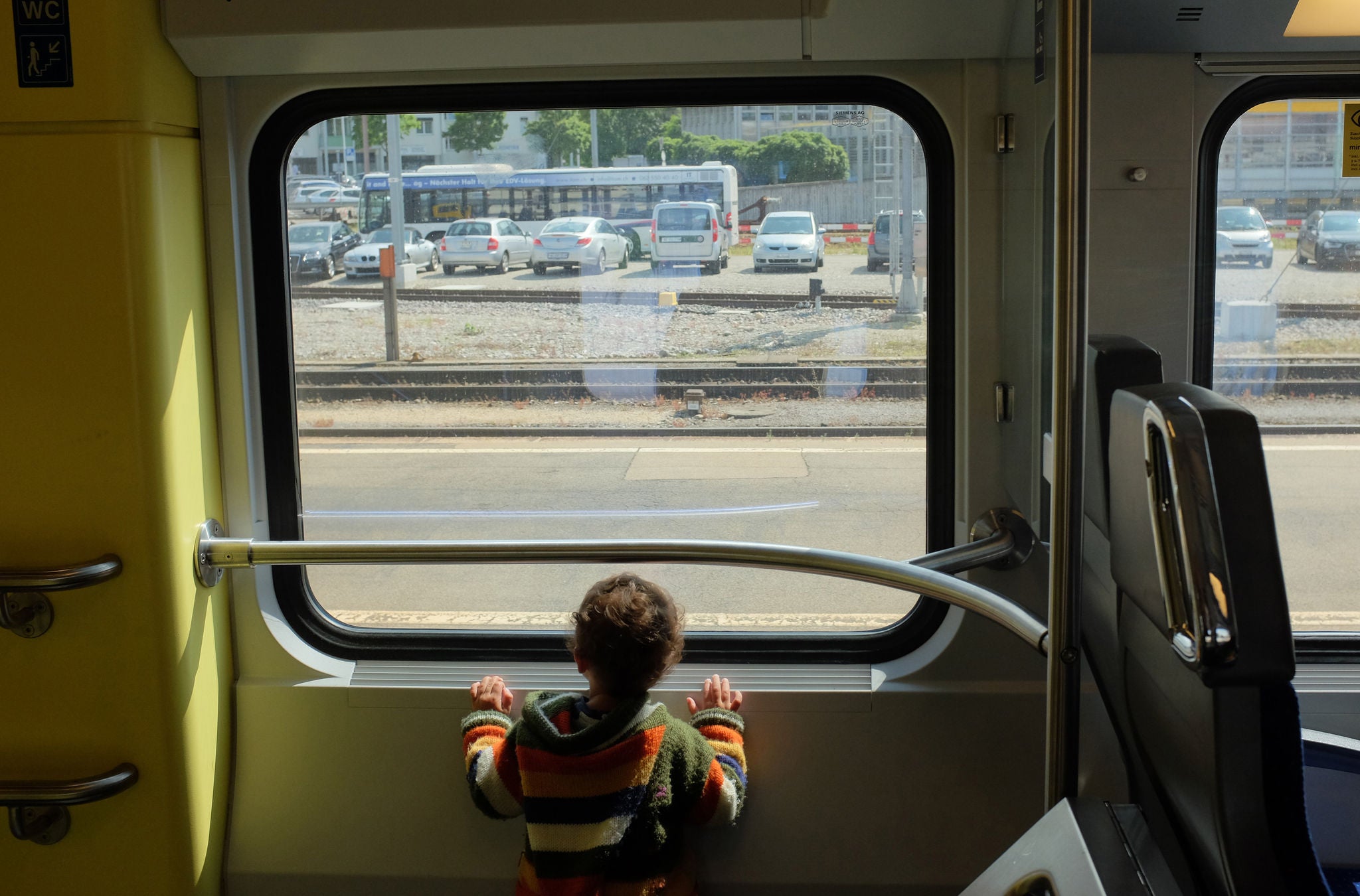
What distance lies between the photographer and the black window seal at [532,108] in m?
2.29

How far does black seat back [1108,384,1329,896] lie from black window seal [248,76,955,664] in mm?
824

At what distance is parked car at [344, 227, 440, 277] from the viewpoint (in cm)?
241

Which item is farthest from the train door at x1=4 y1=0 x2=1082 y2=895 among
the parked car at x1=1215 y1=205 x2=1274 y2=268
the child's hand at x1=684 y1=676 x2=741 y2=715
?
the parked car at x1=1215 y1=205 x2=1274 y2=268

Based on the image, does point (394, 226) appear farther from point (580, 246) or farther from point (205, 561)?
point (205, 561)

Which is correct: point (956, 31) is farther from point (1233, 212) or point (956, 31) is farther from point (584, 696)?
point (584, 696)

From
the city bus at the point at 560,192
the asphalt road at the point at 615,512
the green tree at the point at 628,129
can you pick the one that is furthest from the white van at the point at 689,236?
the asphalt road at the point at 615,512

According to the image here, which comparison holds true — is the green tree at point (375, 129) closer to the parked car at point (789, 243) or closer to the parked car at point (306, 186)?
the parked car at point (306, 186)

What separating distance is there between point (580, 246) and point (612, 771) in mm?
1056

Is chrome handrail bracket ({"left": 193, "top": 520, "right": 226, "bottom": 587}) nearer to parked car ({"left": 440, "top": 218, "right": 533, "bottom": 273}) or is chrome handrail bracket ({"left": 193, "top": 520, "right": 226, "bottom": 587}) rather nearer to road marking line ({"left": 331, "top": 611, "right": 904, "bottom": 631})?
road marking line ({"left": 331, "top": 611, "right": 904, "bottom": 631})

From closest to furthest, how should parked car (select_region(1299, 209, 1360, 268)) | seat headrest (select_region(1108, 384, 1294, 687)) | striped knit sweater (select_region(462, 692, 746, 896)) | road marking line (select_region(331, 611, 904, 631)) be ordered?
seat headrest (select_region(1108, 384, 1294, 687)) < striped knit sweater (select_region(462, 692, 746, 896)) < parked car (select_region(1299, 209, 1360, 268)) < road marking line (select_region(331, 611, 904, 631))

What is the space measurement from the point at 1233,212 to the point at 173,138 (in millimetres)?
2063

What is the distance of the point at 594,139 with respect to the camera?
233cm

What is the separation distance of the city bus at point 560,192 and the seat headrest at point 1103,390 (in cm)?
84

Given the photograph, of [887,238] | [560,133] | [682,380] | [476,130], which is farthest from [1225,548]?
[476,130]
